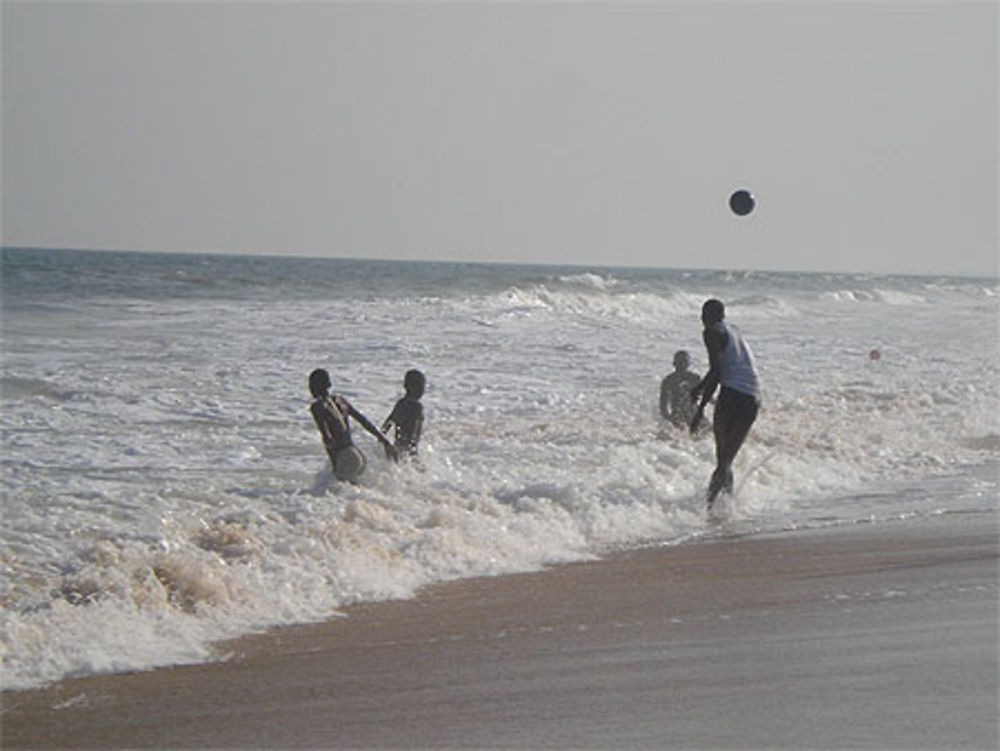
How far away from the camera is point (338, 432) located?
11.4m

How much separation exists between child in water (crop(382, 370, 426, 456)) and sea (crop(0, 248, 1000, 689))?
321mm

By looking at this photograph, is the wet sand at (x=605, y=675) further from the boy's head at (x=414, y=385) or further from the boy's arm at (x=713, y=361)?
the boy's head at (x=414, y=385)

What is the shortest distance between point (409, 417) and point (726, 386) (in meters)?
2.83

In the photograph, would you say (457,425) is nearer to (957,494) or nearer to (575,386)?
(575,386)

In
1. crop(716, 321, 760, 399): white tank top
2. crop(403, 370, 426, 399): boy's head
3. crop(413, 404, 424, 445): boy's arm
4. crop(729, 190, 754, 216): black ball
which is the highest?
crop(729, 190, 754, 216): black ball

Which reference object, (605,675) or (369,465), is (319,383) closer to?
(369,465)

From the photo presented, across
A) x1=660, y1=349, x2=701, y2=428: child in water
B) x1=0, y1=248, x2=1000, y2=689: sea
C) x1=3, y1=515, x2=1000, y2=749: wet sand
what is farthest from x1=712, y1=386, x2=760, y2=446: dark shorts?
x1=660, y1=349, x2=701, y2=428: child in water

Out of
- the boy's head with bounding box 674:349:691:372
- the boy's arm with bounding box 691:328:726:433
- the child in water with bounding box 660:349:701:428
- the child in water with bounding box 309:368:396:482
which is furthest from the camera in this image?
the boy's head with bounding box 674:349:691:372

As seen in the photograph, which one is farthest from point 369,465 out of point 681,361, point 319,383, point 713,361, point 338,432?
point 681,361

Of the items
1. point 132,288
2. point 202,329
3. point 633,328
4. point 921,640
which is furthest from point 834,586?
point 132,288

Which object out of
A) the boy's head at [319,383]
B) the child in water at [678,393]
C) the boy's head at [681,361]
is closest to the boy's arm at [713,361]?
the boy's head at [319,383]

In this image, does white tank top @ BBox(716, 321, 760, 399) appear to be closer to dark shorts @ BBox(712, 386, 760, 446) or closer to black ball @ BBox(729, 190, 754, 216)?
dark shorts @ BBox(712, 386, 760, 446)

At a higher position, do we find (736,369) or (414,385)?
(736,369)

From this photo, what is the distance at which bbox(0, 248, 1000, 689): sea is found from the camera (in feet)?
25.5
